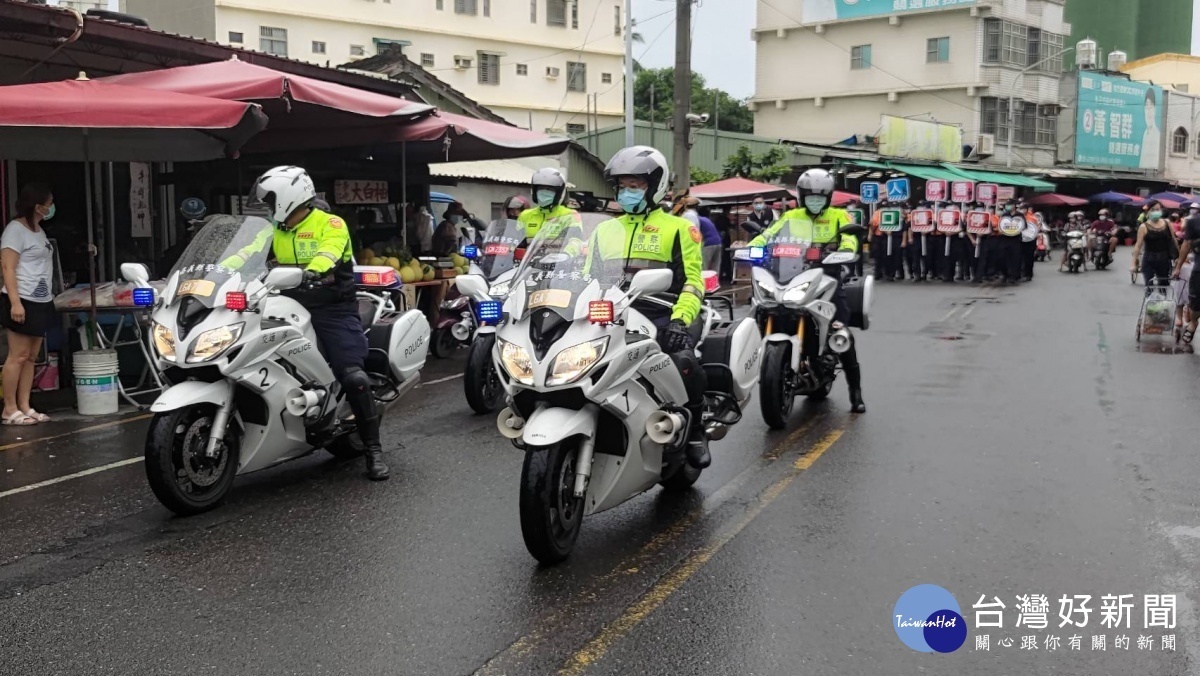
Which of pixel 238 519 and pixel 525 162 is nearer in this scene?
pixel 238 519

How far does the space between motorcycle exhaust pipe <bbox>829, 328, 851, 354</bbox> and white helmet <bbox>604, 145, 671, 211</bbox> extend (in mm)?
3314

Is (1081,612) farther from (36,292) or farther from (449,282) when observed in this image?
(449,282)

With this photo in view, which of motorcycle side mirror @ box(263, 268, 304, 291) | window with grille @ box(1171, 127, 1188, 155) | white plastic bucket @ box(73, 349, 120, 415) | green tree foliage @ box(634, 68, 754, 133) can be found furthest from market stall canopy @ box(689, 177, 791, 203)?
window with grille @ box(1171, 127, 1188, 155)

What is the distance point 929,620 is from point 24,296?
758cm

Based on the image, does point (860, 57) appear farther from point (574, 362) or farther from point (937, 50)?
point (574, 362)

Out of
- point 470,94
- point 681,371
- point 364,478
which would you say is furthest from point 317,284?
point 470,94

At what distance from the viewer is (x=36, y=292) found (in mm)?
9094

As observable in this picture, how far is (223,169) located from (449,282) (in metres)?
3.26

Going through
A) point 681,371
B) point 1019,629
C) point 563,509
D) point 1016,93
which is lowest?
point 1019,629

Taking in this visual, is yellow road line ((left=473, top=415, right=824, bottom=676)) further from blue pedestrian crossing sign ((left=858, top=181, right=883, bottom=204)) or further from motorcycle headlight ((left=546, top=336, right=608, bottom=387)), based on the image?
blue pedestrian crossing sign ((left=858, top=181, right=883, bottom=204))

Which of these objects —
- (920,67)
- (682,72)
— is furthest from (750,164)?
(920,67)

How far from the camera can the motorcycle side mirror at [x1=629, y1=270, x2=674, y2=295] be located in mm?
5383

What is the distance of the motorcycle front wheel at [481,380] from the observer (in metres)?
9.53

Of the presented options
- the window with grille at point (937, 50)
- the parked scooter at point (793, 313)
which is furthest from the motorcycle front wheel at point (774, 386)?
the window with grille at point (937, 50)
